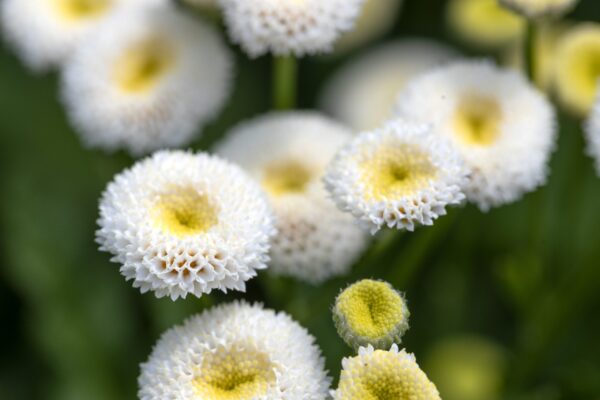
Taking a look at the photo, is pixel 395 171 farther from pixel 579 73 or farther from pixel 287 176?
pixel 579 73

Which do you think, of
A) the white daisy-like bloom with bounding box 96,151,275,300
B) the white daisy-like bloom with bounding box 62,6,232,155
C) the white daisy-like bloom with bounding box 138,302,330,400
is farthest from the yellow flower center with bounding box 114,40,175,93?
the white daisy-like bloom with bounding box 138,302,330,400

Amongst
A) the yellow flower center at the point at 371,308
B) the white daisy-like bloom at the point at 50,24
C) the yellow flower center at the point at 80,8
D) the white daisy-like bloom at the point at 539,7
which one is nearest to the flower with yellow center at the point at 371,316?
the yellow flower center at the point at 371,308

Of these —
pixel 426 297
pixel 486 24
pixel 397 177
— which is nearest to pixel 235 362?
pixel 397 177

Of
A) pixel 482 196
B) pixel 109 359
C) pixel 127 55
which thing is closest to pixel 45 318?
pixel 109 359

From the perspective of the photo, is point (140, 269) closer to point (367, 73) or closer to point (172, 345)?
point (172, 345)

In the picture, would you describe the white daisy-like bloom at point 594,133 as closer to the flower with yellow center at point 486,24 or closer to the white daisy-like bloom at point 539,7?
the white daisy-like bloom at point 539,7

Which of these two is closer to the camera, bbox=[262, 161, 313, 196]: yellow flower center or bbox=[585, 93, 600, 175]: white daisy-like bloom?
bbox=[585, 93, 600, 175]: white daisy-like bloom

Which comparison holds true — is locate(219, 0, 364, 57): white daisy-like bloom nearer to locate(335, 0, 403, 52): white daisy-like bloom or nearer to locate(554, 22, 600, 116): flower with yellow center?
locate(554, 22, 600, 116): flower with yellow center
